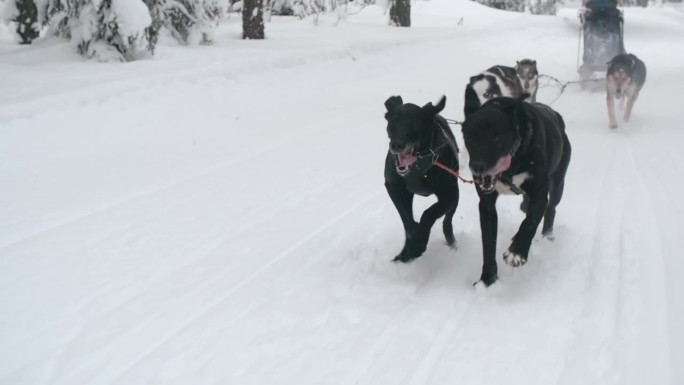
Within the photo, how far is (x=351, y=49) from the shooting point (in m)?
15.6

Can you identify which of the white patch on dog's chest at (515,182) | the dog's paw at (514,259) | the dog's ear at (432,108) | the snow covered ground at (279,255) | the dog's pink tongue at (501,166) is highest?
the dog's ear at (432,108)

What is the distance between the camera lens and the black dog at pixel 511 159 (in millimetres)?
3732

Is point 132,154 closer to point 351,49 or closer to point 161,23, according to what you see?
point 161,23

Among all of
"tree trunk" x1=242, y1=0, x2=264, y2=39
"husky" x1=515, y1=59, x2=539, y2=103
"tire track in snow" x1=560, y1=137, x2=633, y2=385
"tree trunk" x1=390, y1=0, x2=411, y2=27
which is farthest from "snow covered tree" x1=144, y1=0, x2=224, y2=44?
"tire track in snow" x1=560, y1=137, x2=633, y2=385

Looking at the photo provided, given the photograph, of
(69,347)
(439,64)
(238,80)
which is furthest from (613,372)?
(439,64)

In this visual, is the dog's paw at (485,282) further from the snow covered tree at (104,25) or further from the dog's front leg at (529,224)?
the snow covered tree at (104,25)

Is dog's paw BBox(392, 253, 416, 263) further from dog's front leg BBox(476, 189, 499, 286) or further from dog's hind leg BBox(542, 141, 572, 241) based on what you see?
dog's hind leg BBox(542, 141, 572, 241)

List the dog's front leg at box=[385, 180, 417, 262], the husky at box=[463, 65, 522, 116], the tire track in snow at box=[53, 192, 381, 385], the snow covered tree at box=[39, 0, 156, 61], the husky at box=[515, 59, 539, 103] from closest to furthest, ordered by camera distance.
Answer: the tire track in snow at box=[53, 192, 381, 385] < the dog's front leg at box=[385, 180, 417, 262] < the husky at box=[463, 65, 522, 116] < the husky at box=[515, 59, 539, 103] < the snow covered tree at box=[39, 0, 156, 61]

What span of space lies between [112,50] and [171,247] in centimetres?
782

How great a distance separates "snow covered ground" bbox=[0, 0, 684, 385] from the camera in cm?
331

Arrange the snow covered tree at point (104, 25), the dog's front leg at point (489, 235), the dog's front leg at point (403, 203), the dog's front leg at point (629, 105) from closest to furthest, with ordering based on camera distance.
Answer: the dog's front leg at point (489, 235), the dog's front leg at point (403, 203), the dog's front leg at point (629, 105), the snow covered tree at point (104, 25)

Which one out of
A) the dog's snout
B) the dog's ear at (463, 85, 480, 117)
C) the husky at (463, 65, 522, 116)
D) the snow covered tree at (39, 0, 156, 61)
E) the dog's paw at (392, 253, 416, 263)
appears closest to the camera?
the dog's snout

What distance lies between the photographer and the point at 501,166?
377 cm

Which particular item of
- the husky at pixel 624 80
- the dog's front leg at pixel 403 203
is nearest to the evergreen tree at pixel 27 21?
the husky at pixel 624 80
